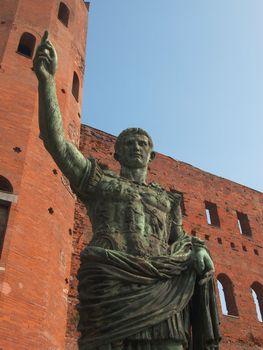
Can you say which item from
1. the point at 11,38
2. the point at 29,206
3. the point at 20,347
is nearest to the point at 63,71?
the point at 11,38

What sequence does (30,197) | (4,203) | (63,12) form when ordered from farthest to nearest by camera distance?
(63,12) → (30,197) → (4,203)

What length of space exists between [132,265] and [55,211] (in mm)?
8680

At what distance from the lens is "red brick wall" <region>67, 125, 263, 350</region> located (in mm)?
15227

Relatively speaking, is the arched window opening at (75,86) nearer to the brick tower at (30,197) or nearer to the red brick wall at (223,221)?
the brick tower at (30,197)

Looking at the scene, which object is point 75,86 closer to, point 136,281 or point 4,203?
point 4,203

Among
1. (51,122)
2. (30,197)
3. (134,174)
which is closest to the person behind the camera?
(51,122)

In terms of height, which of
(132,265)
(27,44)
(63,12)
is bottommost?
(132,265)

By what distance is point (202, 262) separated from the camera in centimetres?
290

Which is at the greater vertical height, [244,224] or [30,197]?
[244,224]

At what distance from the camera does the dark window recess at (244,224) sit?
19.2 meters

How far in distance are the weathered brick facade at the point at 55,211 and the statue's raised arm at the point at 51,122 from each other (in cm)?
631

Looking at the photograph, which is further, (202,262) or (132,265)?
(202,262)

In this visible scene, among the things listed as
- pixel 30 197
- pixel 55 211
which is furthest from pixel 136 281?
pixel 55 211

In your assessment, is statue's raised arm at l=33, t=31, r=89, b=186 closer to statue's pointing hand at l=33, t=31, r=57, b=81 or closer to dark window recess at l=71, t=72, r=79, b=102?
statue's pointing hand at l=33, t=31, r=57, b=81
